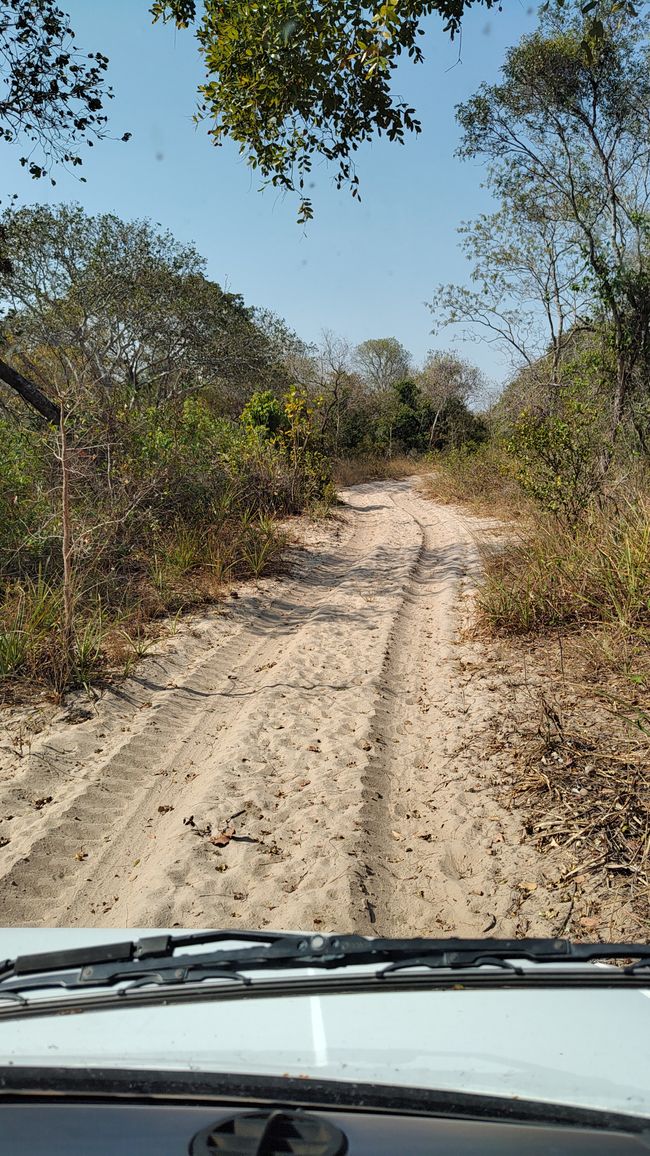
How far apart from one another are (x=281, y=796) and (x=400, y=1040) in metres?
2.97

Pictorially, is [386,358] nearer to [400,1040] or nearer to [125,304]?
[125,304]

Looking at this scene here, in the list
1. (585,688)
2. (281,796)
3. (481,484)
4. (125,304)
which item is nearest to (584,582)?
(585,688)

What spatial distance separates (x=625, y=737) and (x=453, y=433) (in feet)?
91.0

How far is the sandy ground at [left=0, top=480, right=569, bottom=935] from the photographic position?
3.43 meters

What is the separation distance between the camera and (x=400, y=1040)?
143cm

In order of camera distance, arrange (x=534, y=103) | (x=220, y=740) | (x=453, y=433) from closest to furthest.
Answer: (x=220, y=740) → (x=534, y=103) → (x=453, y=433)

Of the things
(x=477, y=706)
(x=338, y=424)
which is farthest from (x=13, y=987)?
(x=338, y=424)

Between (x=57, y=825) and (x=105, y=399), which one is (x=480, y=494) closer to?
(x=105, y=399)

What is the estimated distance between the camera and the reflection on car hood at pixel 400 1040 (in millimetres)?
1290

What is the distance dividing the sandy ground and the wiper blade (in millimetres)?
1635

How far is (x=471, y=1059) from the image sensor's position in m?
1.36

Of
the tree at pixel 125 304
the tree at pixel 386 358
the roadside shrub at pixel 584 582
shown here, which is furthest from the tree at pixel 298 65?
the tree at pixel 386 358

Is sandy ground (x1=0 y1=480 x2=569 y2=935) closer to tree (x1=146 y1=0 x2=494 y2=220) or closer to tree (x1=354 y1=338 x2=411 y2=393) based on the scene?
tree (x1=146 y1=0 x2=494 y2=220)

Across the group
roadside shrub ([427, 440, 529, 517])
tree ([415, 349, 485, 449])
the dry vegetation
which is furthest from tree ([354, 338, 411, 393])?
the dry vegetation
